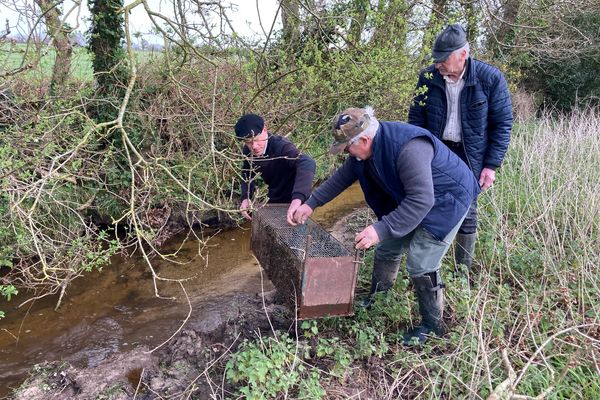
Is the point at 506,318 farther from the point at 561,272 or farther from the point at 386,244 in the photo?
the point at 386,244

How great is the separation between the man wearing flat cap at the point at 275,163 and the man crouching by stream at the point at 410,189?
351 millimetres

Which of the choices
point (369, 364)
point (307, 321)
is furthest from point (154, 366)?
point (369, 364)

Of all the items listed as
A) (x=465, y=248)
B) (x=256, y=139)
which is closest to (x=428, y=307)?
(x=465, y=248)

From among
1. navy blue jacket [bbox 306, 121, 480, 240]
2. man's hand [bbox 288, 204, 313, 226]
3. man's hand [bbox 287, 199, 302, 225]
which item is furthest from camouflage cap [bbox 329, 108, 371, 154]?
man's hand [bbox 287, 199, 302, 225]

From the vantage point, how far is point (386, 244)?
3.61 meters

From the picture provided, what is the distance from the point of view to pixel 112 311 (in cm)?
483

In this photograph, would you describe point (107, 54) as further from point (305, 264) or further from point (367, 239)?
point (367, 239)

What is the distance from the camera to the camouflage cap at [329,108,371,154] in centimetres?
275

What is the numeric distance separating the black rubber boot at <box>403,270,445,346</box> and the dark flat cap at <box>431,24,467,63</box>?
1.68 m

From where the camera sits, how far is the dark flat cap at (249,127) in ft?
12.3

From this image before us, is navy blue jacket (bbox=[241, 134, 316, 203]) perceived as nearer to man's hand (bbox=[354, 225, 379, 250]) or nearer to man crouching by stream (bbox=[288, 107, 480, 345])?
man crouching by stream (bbox=[288, 107, 480, 345])

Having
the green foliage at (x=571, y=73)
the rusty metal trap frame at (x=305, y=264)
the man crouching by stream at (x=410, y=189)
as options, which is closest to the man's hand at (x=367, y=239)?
the man crouching by stream at (x=410, y=189)

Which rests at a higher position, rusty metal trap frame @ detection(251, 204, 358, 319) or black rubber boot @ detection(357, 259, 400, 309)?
rusty metal trap frame @ detection(251, 204, 358, 319)

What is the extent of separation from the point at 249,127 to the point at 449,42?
1.75m
